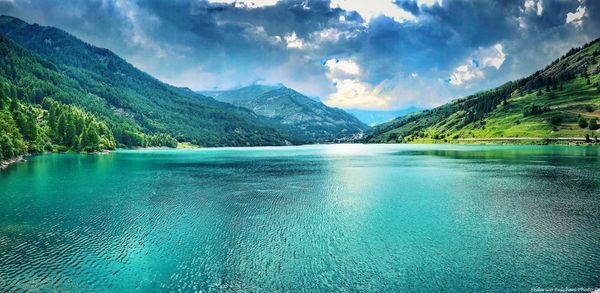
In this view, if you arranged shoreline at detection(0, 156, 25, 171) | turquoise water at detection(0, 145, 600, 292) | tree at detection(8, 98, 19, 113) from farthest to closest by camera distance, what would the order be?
1. tree at detection(8, 98, 19, 113)
2. shoreline at detection(0, 156, 25, 171)
3. turquoise water at detection(0, 145, 600, 292)

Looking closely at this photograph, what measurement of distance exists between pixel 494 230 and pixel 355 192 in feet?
112

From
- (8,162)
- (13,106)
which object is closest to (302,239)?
(8,162)

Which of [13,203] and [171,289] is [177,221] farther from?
[13,203]

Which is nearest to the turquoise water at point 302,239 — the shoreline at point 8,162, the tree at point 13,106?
the shoreline at point 8,162

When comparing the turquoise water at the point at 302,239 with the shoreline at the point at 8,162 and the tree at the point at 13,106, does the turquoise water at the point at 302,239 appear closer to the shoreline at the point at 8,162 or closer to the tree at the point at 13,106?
the shoreline at the point at 8,162

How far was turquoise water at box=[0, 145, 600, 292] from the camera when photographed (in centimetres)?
2827

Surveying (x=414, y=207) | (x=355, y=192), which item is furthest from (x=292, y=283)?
(x=355, y=192)

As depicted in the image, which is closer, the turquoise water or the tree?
the turquoise water

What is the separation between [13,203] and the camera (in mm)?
58406

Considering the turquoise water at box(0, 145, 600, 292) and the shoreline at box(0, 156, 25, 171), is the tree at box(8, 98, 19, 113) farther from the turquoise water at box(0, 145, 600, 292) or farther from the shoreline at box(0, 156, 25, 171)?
the turquoise water at box(0, 145, 600, 292)

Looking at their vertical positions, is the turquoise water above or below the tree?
below

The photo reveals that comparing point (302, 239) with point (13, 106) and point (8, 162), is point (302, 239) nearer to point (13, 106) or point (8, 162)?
point (8, 162)

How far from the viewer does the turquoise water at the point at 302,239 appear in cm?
2827

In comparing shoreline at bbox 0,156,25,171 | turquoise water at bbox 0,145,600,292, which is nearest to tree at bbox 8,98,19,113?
shoreline at bbox 0,156,25,171
